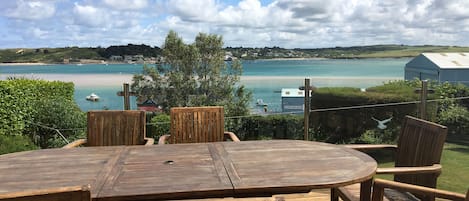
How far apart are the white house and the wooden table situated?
6051mm

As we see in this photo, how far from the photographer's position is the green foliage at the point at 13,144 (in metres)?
4.95

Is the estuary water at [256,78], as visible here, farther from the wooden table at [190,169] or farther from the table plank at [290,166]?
the wooden table at [190,169]

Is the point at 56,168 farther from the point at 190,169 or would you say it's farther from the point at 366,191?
the point at 366,191

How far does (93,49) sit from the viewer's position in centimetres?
2388

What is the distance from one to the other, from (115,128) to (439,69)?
7.00 metres

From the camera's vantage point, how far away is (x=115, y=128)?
3459 millimetres

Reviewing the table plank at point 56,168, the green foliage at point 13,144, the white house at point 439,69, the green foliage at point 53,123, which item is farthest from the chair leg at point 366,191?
the white house at point 439,69

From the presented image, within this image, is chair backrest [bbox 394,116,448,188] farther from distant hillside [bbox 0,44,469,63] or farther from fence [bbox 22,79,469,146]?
distant hillside [bbox 0,44,469,63]

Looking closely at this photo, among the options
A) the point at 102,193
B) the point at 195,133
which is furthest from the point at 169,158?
the point at 195,133

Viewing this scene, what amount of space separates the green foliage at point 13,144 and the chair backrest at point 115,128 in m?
2.06

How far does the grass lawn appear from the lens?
435 centimetres

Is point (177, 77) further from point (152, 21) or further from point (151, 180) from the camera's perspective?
point (151, 180)

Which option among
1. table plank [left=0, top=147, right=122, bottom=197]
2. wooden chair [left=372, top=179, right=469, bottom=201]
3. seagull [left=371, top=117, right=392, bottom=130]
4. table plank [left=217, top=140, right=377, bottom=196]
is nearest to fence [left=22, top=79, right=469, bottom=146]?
seagull [left=371, top=117, right=392, bottom=130]

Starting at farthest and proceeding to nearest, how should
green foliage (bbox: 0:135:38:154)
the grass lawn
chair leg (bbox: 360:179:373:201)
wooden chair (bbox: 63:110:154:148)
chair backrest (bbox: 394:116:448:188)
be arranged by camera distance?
1. green foliage (bbox: 0:135:38:154)
2. the grass lawn
3. wooden chair (bbox: 63:110:154:148)
4. chair backrest (bbox: 394:116:448:188)
5. chair leg (bbox: 360:179:373:201)
